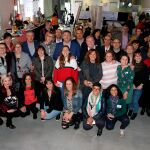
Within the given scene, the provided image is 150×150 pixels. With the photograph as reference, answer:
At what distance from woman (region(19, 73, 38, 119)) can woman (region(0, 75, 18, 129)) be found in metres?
0.18

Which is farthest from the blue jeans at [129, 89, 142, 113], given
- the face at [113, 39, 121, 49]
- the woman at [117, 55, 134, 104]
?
the face at [113, 39, 121, 49]

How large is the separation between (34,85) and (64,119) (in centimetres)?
82

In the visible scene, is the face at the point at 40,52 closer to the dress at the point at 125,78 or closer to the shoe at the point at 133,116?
the dress at the point at 125,78

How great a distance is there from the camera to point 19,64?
4.93 m

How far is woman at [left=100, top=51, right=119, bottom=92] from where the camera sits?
4.51 metres

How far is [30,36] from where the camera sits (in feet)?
17.8

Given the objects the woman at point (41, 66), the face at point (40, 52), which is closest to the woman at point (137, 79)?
the woman at point (41, 66)

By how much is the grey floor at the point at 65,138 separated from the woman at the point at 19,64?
84cm

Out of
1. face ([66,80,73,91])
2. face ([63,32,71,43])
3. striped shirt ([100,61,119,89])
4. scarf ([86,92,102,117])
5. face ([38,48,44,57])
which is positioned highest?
face ([63,32,71,43])

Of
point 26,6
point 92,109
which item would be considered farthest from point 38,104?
point 26,6

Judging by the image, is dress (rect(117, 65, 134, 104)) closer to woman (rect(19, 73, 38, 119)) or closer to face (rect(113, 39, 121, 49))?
face (rect(113, 39, 121, 49))

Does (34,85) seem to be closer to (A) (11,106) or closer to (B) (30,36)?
(A) (11,106)

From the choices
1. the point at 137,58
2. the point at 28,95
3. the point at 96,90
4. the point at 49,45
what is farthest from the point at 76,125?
the point at 49,45

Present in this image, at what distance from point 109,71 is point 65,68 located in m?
0.75
